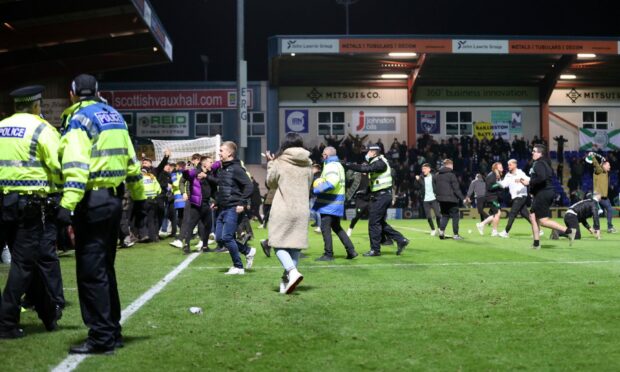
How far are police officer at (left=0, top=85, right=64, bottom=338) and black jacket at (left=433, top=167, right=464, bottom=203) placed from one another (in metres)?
12.3

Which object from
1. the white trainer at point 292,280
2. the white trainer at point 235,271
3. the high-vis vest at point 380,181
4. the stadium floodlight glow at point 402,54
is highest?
the stadium floodlight glow at point 402,54

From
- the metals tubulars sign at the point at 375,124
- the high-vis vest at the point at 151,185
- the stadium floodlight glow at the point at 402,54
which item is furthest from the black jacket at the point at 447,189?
the metals tubulars sign at the point at 375,124

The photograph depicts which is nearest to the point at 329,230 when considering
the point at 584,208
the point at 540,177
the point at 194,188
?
the point at 194,188

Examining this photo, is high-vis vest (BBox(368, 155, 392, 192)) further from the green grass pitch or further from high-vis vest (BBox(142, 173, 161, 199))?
high-vis vest (BBox(142, 173, 161, 199))

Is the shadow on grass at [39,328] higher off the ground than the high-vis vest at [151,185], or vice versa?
the high-vis vest at [151,185]

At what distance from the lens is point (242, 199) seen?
10586 mm

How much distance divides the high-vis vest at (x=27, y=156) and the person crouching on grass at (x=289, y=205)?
9.39 ft

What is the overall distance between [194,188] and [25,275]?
825 centimetres

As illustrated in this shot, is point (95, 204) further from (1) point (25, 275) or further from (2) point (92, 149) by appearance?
(1) point (25, 275)

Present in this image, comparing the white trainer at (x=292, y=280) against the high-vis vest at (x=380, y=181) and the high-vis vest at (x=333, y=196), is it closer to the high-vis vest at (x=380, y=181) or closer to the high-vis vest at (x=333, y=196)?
the high-vis vest at (x=333, y=196)

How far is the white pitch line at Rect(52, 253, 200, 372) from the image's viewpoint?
16.3 ft

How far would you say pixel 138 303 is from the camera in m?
7.69

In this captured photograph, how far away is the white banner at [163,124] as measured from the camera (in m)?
39.1

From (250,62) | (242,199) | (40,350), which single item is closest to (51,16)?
(242,199)
